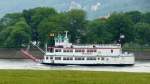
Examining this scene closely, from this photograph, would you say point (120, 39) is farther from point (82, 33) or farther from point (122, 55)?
point (122, 55)

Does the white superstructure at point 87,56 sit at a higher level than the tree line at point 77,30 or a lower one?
lower

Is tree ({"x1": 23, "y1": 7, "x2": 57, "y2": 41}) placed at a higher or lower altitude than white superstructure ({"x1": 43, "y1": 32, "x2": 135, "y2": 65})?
higher

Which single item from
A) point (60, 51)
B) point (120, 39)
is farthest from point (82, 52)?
point (120, 39)

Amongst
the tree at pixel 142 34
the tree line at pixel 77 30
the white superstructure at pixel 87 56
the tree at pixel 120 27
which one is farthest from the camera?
the tree at pixel 142 34

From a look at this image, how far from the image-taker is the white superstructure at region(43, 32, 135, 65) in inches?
4867

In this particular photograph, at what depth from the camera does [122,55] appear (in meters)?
124

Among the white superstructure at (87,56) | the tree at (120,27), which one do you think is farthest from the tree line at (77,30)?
the white superstructure at (87,56)

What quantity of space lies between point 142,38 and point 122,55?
5547 centimetres

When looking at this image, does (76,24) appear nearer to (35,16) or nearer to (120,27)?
(120,27)

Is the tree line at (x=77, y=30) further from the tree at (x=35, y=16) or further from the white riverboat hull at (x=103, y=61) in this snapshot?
the white riverboat hull at (x=103, y=61)

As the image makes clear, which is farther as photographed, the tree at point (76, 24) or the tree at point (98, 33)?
the tree at point (76, 24)

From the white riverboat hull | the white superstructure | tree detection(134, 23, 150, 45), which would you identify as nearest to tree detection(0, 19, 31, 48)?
tree detection(134, 23, 150, 45)

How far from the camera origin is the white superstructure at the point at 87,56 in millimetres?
123625

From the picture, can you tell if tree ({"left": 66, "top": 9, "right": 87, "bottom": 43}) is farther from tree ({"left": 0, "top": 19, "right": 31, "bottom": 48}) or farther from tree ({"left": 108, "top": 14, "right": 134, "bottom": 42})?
tree ({"left": 0, "top": 19, "right": 31, "bottom": 48})
